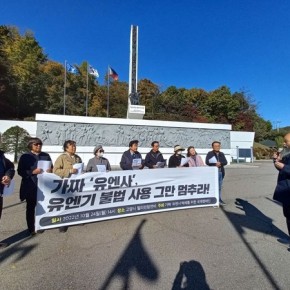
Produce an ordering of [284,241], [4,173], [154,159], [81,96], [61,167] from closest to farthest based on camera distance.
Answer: [4,173] < [284,241] < [61,167] < [154,159] < [81,96]

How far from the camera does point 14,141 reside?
1847cm

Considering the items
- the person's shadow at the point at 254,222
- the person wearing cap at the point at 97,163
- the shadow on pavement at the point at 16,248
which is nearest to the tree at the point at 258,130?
the person's shadow at the point at 254,222

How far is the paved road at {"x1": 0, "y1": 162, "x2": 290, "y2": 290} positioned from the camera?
317 cm

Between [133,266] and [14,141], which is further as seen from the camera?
[14,141]

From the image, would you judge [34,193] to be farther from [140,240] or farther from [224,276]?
[224,276]

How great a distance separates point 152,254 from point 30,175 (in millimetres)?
2564

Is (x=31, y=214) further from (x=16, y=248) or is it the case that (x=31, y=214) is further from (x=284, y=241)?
(x=284, y=241)

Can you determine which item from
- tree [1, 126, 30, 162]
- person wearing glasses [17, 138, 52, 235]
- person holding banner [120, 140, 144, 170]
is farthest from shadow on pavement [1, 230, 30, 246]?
tree [1, 126, 30, 162]

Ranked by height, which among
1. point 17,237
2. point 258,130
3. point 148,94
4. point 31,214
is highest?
point 148,94

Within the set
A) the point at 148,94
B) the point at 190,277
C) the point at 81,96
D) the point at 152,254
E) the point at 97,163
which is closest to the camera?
the point at 190,277

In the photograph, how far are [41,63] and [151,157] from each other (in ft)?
141

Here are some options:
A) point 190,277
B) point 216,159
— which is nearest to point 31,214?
point 190,277

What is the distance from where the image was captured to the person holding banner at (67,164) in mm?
5000

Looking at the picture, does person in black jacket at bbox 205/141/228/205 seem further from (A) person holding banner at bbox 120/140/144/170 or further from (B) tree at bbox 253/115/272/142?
(B) tree at bbox 253/115/272/142
